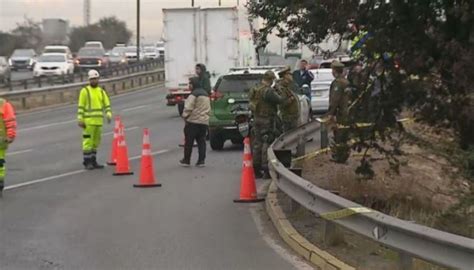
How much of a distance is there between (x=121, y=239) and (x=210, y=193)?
3.60 meters

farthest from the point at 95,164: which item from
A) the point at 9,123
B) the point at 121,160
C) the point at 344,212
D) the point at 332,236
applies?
the point at 344,212

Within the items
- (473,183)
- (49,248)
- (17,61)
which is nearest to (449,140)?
(473,183)

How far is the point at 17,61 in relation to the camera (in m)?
64.8

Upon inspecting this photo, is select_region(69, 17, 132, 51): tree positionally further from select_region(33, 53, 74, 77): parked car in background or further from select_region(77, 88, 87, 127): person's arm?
select_region(77, 88, 87, 127): person's arm

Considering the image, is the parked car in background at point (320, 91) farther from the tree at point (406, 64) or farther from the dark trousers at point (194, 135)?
the tree at point (406, 64)

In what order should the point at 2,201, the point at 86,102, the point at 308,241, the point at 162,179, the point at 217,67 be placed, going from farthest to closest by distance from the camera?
the point at 217,67
the point at 86,102
the point at 162,179
the point at 2,201
the point at 308,241

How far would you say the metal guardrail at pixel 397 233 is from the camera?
5777mm

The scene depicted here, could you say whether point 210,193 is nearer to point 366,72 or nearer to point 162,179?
point 162,179

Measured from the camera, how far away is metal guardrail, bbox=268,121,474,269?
578cm

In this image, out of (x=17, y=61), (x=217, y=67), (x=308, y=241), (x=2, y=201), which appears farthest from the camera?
(x=17, y=61)

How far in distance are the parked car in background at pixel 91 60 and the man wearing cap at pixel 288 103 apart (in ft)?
145

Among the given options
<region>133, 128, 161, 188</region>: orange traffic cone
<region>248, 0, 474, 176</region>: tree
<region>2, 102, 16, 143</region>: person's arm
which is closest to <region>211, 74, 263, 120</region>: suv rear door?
<region>133, 128, 161, 188</region>: orange traffic cone

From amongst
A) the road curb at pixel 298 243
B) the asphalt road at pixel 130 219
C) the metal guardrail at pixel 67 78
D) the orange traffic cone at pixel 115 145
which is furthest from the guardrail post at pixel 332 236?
the metal guardrail at pixel 67 78

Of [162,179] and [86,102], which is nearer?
[162,179]
